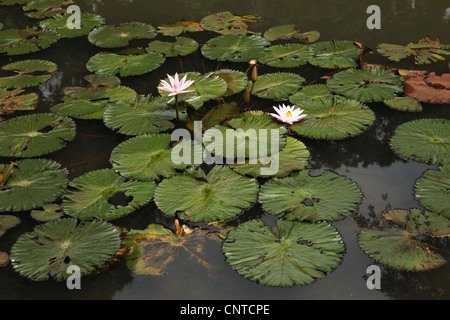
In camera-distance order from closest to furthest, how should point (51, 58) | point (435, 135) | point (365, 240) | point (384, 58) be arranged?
point (365, 240) < point (435, 135) < point (384, 58) < point (51, 58)

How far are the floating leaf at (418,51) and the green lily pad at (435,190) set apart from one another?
1.50 m

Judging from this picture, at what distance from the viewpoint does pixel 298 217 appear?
234 cm

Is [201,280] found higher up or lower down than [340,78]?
lower down

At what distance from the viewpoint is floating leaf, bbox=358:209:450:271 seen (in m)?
2.12

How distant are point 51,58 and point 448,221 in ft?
11.7

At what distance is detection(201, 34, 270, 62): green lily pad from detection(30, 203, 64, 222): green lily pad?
1960 millimetres

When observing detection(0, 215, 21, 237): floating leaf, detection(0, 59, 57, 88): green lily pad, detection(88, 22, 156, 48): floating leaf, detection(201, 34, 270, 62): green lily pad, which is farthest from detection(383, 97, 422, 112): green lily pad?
detection(0, 59, 57, 88): green lily pad

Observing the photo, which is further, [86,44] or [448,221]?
[86,44]

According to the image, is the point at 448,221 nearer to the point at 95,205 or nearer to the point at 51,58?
the point at 95,205

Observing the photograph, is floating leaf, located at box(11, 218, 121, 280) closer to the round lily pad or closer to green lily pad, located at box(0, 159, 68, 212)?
green lily pad, located at box(0, 159, 68, 212)

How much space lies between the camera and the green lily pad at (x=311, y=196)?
2369mm
